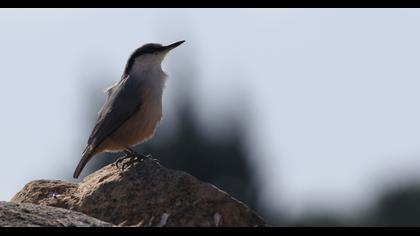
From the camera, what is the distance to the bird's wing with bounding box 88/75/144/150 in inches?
544

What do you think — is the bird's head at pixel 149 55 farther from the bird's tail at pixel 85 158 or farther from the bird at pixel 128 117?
the bird's tail at pixel 85 158

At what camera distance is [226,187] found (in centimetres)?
5638

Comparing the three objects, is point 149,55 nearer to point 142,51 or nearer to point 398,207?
point 142,51

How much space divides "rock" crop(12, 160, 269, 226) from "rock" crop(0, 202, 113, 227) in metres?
1.71

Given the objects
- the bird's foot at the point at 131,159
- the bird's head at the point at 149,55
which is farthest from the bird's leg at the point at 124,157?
the bird's head at the point at 149,55

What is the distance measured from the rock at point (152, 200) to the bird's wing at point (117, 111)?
277 centimetres

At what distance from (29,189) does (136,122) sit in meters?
2.67

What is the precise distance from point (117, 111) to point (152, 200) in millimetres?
3798

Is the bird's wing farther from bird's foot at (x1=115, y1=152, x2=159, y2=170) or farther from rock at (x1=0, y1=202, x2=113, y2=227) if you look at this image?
rock at (x1=0, y1=202, x2=113, y2=227)

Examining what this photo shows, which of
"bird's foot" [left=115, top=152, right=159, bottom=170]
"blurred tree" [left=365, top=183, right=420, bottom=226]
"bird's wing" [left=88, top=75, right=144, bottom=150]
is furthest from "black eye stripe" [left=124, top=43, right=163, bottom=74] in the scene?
"blurred tree" [left=365, top=183, right=420, bottom=226]

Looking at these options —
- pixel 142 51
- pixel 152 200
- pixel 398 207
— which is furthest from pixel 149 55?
pixel 398 207

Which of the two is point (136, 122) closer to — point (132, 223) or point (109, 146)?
point (109, 146)

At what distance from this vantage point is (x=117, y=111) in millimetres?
13953
